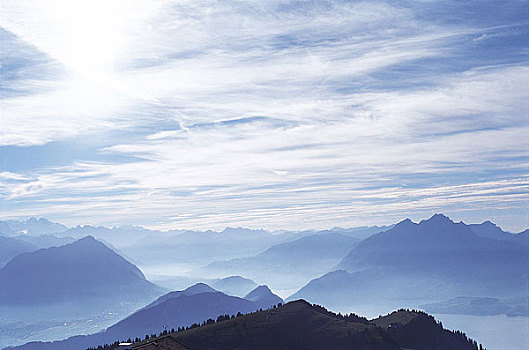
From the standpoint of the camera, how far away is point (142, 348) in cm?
11962

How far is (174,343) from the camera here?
134375 mm

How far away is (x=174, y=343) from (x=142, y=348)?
16089 millimetres

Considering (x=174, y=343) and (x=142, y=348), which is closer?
(x=142, y=348)
